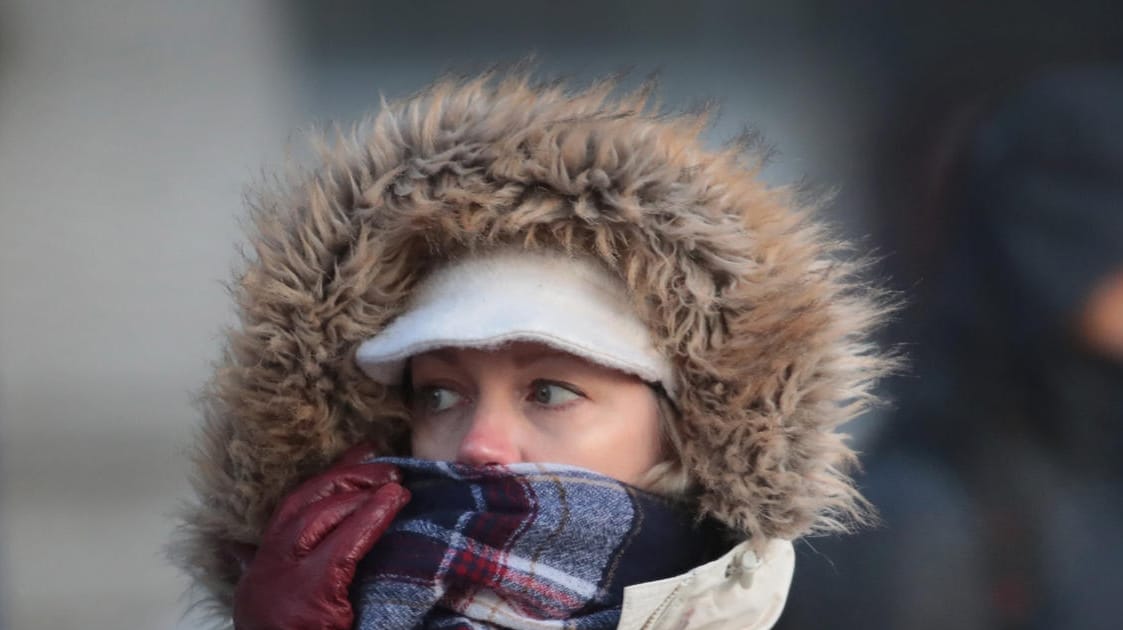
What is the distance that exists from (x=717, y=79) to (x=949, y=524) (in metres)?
1.02

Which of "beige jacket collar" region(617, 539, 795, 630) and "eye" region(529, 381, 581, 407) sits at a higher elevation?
"eye" region(529, 381, 581, 407)

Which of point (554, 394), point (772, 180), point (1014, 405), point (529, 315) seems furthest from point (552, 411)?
point (1014, 405)

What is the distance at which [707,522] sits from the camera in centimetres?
137

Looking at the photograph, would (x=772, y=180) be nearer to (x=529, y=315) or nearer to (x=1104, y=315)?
(x=1104, y=315)

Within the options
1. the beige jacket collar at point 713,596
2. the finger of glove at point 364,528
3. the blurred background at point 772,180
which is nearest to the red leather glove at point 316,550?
the finger of glove at point 364,528

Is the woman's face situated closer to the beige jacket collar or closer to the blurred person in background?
the beige jacket collar

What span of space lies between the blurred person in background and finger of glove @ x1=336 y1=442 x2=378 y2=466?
2.59 ft

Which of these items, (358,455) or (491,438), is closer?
(491,438)

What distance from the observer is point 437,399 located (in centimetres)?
138

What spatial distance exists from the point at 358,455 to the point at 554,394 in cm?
26

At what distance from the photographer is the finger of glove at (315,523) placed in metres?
1.27

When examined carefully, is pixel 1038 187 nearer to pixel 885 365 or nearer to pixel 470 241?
pixel 885 365

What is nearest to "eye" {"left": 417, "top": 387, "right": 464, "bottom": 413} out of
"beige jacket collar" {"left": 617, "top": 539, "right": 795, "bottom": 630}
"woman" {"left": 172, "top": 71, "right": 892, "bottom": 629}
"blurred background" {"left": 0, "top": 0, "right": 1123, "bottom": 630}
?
"woman" {"left": 172, "top": 71, "right": 892, "bottom": 629}

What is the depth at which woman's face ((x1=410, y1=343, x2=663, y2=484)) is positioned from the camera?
1.29 meters
